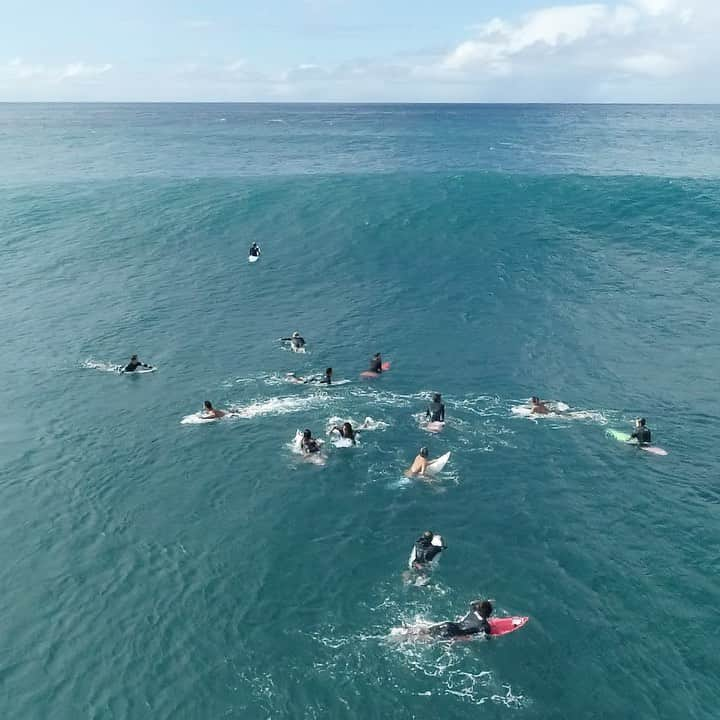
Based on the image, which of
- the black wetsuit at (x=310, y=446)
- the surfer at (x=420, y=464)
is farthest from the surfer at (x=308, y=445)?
the surfer at (x=420, y=464)

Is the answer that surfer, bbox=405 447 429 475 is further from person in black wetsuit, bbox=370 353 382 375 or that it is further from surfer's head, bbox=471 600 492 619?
person in black wetsuit, bbox=370 353 382 375

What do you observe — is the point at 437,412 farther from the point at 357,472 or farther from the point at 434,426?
the point at 357,472

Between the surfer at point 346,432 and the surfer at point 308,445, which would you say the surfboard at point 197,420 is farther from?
the surfer at point 346,432

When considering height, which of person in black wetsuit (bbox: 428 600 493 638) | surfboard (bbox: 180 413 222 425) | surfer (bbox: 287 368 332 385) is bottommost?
surfboard (bbox: 180 413 222 425)

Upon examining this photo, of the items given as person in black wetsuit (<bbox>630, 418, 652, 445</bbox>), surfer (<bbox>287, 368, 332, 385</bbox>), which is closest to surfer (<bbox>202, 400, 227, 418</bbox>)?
surfer (<bbox>287, 368, 332, 385</bbox>)

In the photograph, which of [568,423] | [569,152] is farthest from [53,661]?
[569,152]

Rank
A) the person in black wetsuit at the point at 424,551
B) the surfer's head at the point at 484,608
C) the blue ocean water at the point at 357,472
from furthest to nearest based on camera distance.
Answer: the person in black wetsuit at the point at 424,551, the surfer's head at the point at 484,608, the blue ocean water at the point at 357,472

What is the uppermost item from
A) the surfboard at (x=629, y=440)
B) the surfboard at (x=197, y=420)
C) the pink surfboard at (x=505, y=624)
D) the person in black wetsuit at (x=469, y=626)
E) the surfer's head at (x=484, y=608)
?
the surfer's head at (x=484, y=608)
